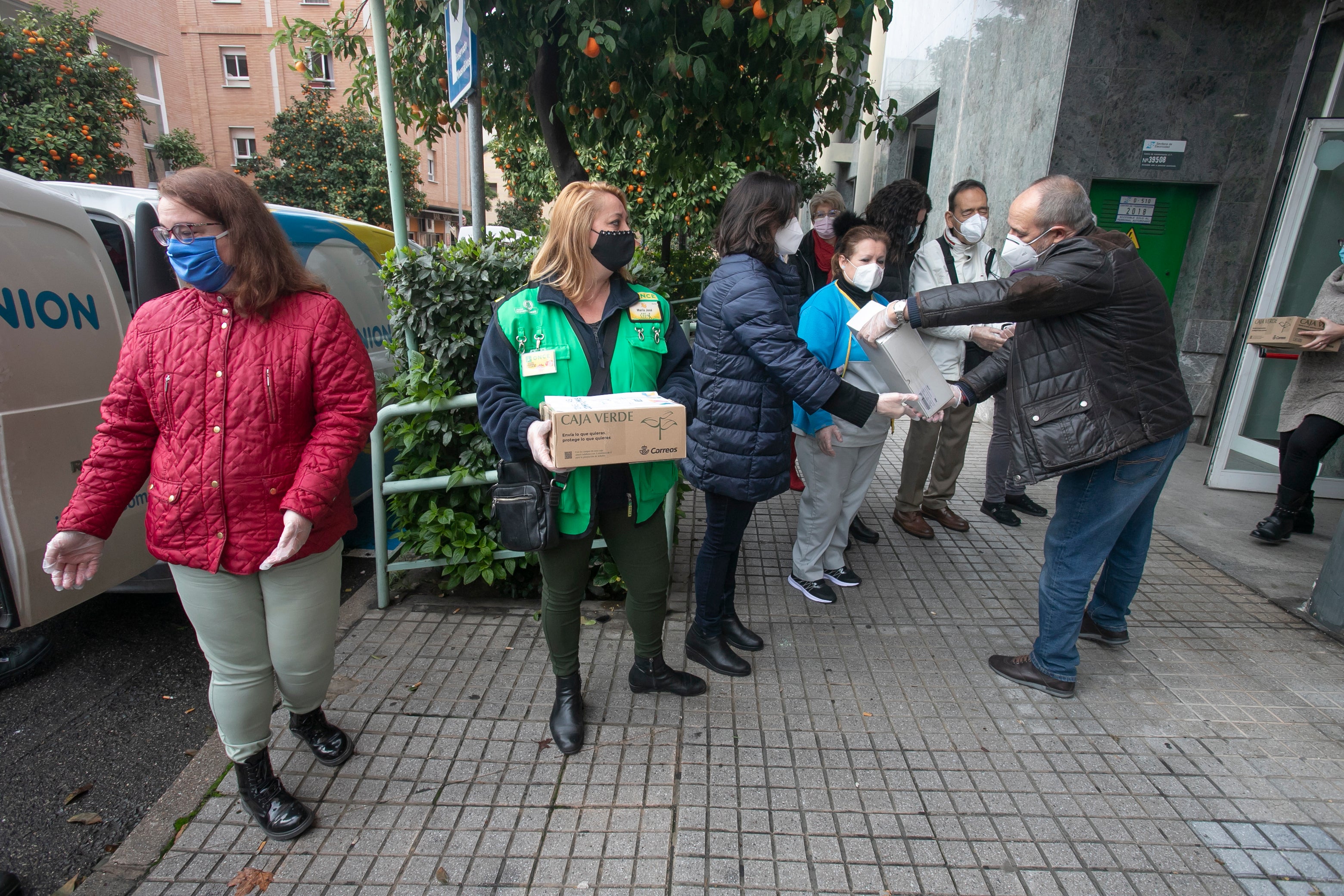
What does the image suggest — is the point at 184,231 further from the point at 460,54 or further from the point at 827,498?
the point at 827,498

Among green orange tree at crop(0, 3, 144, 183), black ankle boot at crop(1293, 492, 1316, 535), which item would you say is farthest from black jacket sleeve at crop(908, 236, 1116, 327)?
green orange tree at crop(0, 3, 144, 183)

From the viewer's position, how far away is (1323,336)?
13.4ft

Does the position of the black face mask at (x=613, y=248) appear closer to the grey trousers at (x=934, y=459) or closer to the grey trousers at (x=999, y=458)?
the grey trousers at (x=934, y=459)

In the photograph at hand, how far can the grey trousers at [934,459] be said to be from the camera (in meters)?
4.45

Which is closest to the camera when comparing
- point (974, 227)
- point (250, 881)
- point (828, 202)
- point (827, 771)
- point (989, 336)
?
point (250, 881)

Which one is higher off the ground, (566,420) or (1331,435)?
(566,420)

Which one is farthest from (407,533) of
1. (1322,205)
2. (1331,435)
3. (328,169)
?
(328,169)

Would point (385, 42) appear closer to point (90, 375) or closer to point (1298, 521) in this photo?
point (90, 375)

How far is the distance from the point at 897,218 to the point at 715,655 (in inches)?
106

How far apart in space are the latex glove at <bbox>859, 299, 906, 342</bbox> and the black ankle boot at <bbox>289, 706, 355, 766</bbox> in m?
2.47

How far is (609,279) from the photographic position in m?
2.46

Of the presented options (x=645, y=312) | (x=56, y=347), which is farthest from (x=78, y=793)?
(x=645, y=312)

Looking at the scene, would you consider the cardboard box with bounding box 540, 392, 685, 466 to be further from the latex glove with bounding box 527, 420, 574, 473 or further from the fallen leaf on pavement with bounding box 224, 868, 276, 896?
the fallen leaf on pavement with bounding box 224, 868, 276, 896

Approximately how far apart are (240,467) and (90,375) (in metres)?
1.62
